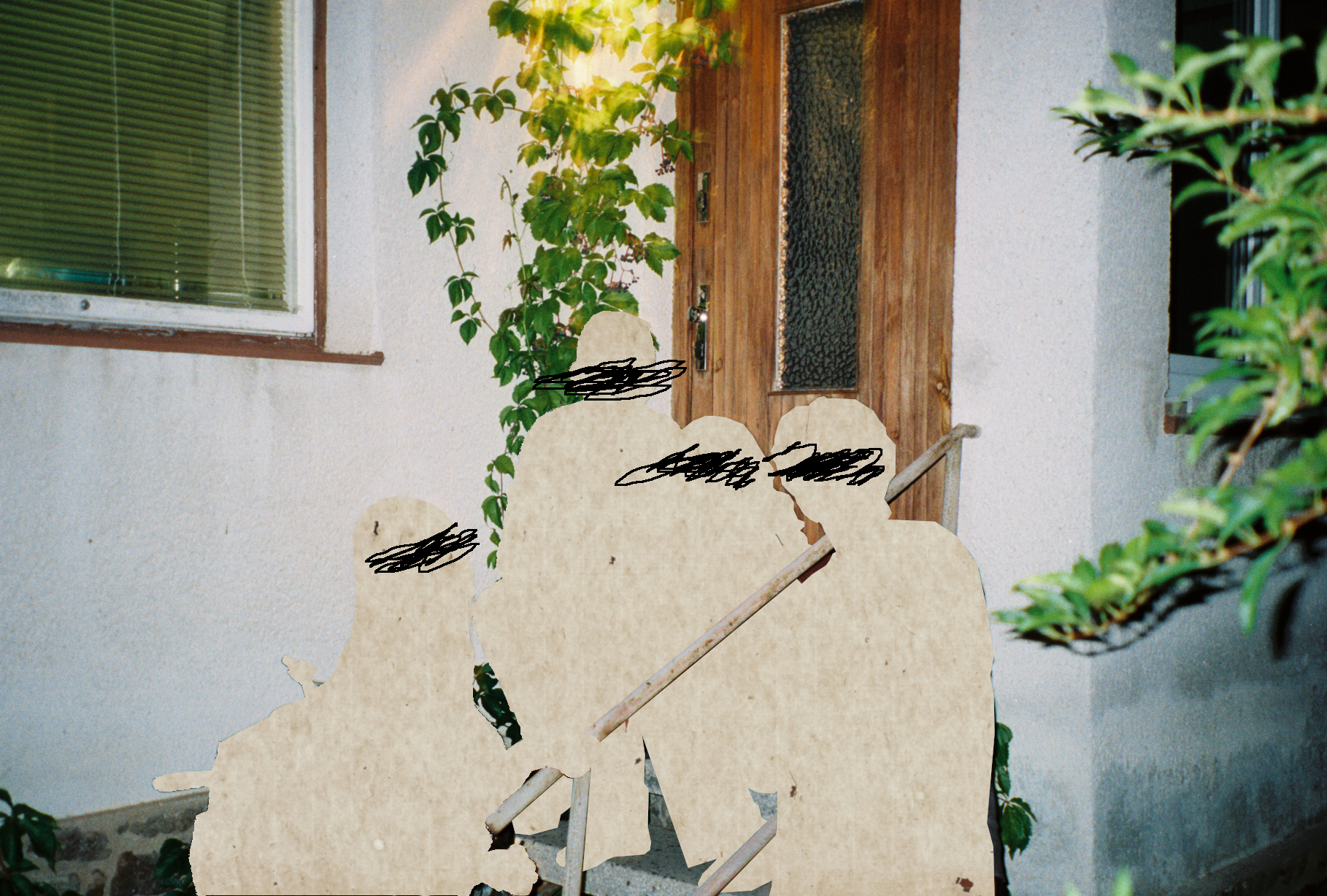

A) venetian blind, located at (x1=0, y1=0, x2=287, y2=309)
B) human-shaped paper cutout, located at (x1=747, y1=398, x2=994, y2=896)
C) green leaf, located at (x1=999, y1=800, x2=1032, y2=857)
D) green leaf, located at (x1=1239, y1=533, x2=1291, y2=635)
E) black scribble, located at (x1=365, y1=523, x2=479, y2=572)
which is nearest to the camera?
green leaf, located at (x1=1239, y1=533, x2=1291, y2=635)

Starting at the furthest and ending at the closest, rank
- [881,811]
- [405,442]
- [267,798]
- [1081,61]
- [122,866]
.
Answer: [405,442], [122,866], [1081,61], [881,811], [267,798]

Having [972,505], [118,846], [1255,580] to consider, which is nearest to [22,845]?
[118,846]

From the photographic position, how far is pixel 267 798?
1.71 m

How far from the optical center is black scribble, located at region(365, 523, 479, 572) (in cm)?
190

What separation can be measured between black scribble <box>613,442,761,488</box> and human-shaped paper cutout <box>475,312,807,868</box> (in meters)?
0.01

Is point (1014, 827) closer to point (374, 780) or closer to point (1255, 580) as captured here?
point (374, 780)

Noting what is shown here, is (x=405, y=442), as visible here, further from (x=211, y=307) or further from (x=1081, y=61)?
(x=1081, y=61)

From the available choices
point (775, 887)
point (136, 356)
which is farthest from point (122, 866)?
point (775, 887)

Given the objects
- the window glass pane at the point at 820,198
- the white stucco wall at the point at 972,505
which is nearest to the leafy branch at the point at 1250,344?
the white stucco wall at the point at 972,505

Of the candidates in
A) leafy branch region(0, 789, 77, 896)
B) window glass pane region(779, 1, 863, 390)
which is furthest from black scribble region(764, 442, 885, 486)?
leafy branch region(0, 789, 77, 896)

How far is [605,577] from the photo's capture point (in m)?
2.04

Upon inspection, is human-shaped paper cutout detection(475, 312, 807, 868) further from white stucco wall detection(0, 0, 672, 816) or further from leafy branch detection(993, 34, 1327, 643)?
leafy branch detection(993, 34, 1327, 643)

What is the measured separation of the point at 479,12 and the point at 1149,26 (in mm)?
2048

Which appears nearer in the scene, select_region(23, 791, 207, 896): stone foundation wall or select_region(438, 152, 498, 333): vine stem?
select_region(23, 791, 207, 896): stone foundation wall
